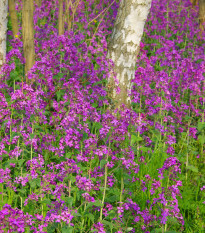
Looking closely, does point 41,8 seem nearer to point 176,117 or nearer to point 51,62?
point 51,62

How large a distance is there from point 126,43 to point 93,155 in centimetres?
250

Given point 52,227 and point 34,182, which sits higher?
point 34,182

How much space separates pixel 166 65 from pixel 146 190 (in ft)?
12.7

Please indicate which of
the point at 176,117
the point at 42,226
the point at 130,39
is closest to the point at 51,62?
the point at 130,39

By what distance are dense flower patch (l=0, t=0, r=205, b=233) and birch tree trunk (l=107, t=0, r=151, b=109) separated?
0.24 metres

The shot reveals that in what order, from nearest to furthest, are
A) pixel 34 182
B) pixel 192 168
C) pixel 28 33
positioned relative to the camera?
pixel 34 182 < pixel 192 168 < pixel 28 33

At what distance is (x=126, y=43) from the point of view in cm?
598

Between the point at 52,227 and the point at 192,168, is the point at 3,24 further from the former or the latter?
the point at 52,227

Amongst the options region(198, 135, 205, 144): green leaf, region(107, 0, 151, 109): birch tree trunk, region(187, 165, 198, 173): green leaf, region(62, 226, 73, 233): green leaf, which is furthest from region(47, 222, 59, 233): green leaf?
region(198, 135, 205, 144): green leaf

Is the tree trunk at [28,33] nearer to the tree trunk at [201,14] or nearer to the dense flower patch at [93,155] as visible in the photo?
the dense flower patch at [93,155]

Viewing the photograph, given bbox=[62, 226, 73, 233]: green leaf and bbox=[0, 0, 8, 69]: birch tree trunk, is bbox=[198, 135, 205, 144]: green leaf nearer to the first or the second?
bbox=[62, 226, 73, 233]: green leaf

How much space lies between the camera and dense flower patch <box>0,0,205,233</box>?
3.28 m

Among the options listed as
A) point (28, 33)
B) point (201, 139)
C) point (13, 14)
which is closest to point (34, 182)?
point (201, 139)

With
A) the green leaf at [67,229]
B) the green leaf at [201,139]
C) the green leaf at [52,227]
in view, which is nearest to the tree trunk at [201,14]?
the green leaf at [201,139]
